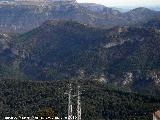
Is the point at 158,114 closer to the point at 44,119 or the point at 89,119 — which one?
the point at 44,119

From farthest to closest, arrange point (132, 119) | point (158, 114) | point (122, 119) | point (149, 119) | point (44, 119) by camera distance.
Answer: point (122, 119) → point (132, 119) → point (149, 119) → point (158, 114) → point (44, 119)

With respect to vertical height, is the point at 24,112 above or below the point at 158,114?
below

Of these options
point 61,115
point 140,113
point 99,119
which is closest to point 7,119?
point 61,115

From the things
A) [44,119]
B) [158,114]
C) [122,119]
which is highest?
[44,119]

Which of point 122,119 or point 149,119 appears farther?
point 122,119

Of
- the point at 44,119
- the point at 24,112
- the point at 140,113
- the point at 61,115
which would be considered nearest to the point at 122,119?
the point at 140,113

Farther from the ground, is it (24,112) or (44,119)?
(44,119)

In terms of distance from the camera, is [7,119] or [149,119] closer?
[149,119]

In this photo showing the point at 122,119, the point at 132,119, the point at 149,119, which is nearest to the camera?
the point at 149,119

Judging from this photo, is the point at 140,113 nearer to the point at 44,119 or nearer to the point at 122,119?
the point at 122,119
